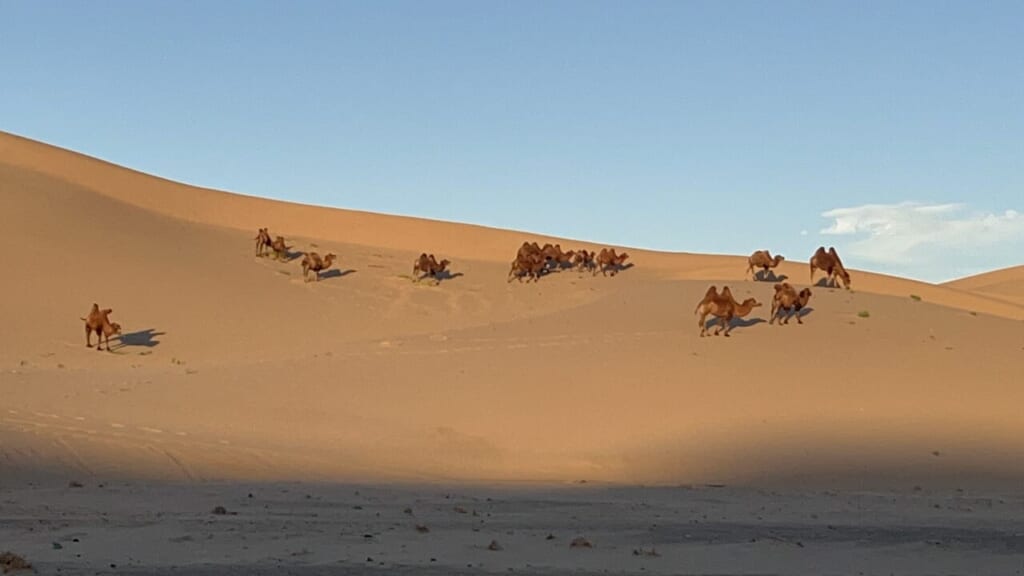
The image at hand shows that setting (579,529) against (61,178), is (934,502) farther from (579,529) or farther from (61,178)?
(61,178)

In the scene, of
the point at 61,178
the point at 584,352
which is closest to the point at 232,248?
the point at 61,178

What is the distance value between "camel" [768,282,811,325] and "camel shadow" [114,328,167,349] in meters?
12.7

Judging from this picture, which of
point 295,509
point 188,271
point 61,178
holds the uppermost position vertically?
point 61,178

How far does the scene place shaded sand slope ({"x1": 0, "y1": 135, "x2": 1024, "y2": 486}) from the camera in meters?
15.4

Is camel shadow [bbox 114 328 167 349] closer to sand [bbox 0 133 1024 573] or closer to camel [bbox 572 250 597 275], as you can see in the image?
sand [bbox 0 133 1024 573]

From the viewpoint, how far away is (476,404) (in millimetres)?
18750

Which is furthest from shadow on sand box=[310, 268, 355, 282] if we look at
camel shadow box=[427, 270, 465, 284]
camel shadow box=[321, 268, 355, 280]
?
camel shadow box=[427, 270, 465, 284]

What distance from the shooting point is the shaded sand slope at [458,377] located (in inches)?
607

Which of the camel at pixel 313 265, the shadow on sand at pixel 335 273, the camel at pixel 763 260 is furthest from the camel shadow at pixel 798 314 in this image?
the shadow on sand at pixel 335 273

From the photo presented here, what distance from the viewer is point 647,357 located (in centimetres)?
2162

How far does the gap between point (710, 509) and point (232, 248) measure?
27.7 m

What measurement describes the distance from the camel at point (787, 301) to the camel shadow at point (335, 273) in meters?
13.5

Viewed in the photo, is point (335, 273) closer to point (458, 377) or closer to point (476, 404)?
point (458, 377)

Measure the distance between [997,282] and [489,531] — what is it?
67.6m
